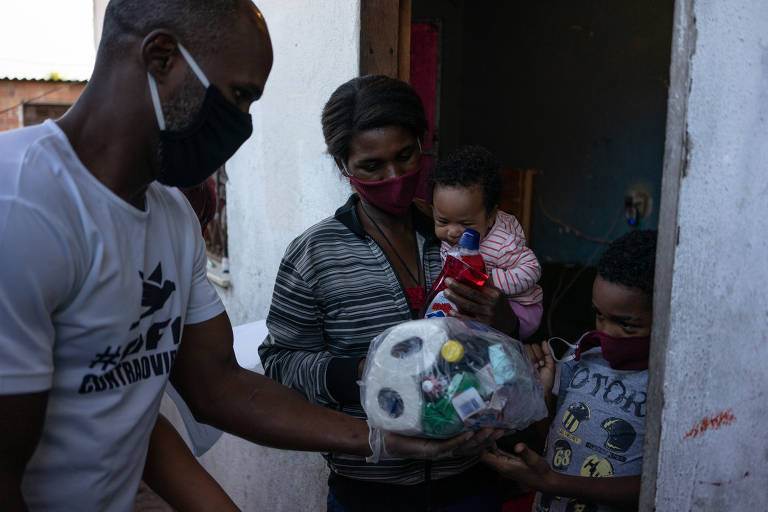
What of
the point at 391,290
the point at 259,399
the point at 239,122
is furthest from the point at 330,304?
the point at 239,122

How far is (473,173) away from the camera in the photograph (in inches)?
84.9

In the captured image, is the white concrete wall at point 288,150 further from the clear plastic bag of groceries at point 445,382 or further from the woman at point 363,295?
the clear plastic bag of groceries at point 445,382

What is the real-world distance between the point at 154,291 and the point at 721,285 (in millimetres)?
1290

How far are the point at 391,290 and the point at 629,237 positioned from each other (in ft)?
2.55

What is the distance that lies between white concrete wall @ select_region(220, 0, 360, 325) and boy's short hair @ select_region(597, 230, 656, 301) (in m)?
1.38

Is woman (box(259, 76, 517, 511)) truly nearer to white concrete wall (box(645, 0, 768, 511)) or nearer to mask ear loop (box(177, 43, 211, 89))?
white concrete wall (box(645, 0, 768, 511))

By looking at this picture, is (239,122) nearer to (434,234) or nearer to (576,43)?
(434,234)

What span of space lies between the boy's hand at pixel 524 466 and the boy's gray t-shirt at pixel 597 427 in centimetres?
20

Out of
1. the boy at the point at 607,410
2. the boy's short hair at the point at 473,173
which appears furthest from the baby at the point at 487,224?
the boy at the point at 607,410

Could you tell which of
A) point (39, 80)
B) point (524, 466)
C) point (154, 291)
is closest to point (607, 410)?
point (524, 466)

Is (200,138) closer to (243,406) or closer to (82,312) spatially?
(82,312)

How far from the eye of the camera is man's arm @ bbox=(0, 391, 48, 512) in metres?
1.06

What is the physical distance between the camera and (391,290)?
1905 mm

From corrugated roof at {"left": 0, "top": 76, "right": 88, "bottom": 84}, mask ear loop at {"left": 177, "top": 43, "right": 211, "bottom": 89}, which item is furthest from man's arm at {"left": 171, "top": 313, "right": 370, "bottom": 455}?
corrugated roof at {"left": 0, "top": 76, "right": 88, "bottom": 84}
